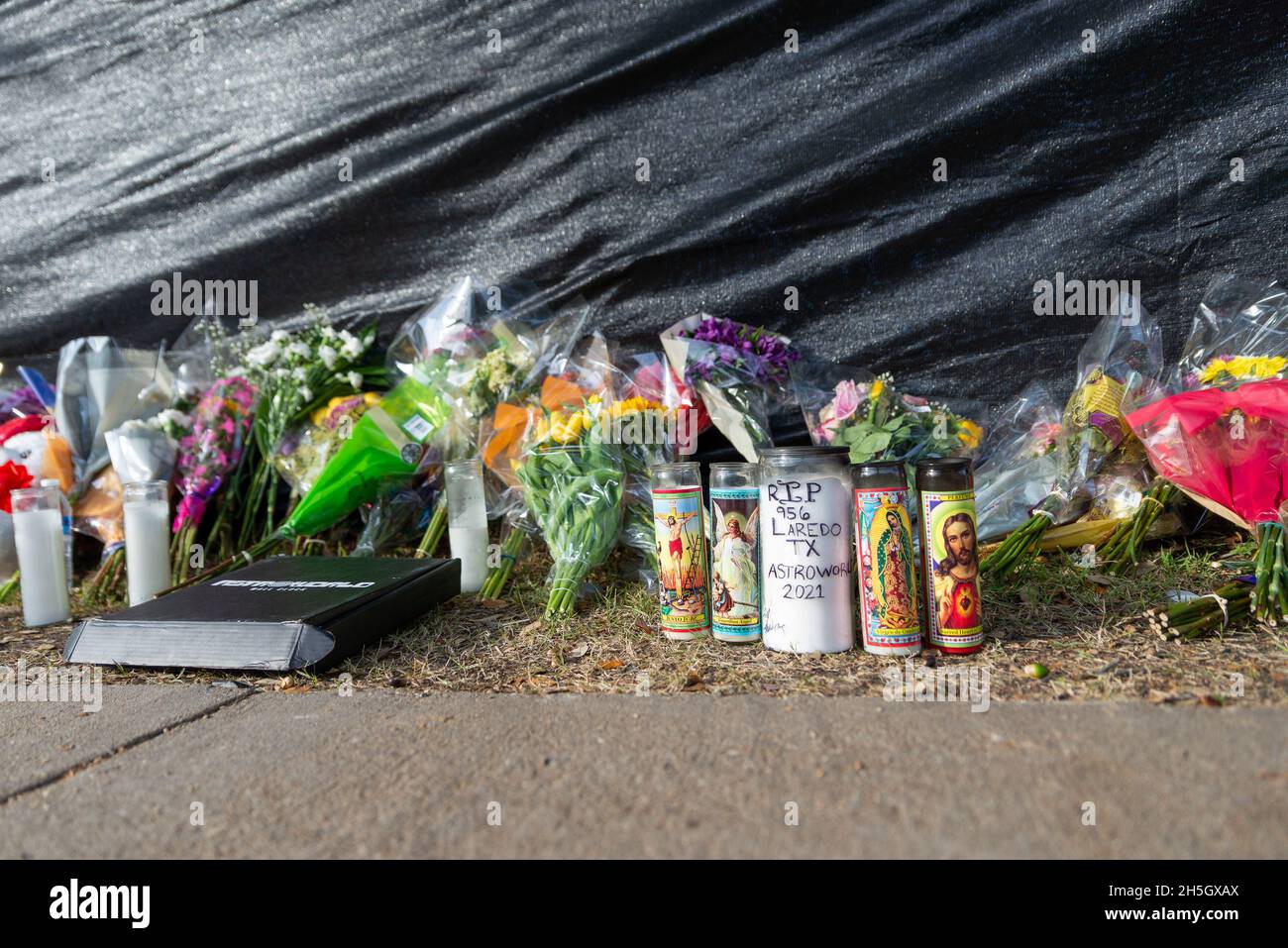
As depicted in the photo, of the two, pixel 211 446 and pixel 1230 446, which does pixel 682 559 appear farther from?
pixel 211 446

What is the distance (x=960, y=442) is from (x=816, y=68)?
4.56 feet

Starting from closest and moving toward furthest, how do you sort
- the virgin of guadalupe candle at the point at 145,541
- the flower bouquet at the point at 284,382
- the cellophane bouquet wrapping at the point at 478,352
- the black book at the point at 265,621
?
the black book at the point at 265,621 < the virgin of guadalupe candle at the point at 145,541 < the cellophane bouquet wrapping at the point at 478,352 < the flower bouquet at the point at 284,382

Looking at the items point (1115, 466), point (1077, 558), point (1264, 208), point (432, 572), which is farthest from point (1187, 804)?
point (1264, 208)

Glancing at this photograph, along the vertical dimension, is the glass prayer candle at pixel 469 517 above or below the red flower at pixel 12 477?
below

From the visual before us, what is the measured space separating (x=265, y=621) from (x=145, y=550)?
3.00 feet

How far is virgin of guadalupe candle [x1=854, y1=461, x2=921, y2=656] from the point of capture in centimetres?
192

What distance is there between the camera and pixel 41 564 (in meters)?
2.70

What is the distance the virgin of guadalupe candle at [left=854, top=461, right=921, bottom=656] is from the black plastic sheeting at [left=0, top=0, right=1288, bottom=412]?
1.29 metres

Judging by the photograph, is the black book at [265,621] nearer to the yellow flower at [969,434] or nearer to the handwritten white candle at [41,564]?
the handwritten white candle at [41,564]

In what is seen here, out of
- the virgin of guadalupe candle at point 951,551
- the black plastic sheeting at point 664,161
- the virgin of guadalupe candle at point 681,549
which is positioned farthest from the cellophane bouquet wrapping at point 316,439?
the virgin of guadalupe candle at point 951,551

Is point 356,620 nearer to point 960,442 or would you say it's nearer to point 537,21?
point 960,442

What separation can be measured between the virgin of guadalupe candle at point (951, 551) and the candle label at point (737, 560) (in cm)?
37

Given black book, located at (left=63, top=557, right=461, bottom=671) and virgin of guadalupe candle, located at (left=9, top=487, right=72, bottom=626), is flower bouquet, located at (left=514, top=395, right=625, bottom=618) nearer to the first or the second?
black book, located at (left=63, top=557, right=461, bottom=671)

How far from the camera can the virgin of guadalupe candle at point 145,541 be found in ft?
9.07
